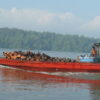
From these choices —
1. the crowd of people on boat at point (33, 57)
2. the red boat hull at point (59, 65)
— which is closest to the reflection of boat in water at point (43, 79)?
the red boat hull at point (59, 65)

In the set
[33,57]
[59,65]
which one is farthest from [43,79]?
[33,57]

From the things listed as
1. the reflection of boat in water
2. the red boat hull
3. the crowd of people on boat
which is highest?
the crowd of people on boat

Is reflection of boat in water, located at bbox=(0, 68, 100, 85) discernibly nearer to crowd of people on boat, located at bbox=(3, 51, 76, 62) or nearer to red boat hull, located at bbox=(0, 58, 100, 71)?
red boat hull, located at bbox=(0, 58, 100, 71)

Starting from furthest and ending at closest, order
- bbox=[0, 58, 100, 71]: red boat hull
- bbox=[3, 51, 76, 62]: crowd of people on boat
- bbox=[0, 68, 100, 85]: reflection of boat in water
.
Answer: bbox=[3, 51, 76, 62]: crowd of people on boat
bbox=[0, 58, 100, 71]: red boat hull
bbox=[0, 68, 100, 85]: reflection of boat in water

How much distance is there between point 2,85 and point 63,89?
493 cm

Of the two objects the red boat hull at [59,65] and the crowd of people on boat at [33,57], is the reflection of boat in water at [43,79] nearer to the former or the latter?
the red boat hull at [59,65]

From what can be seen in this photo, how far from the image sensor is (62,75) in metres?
40.5

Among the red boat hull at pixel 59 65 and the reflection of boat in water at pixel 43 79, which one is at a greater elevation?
the red boat hull at pixel 59 65

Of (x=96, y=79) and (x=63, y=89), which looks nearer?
(x=63, y=89)

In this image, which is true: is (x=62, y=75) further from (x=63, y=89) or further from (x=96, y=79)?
(x=63, y=89)

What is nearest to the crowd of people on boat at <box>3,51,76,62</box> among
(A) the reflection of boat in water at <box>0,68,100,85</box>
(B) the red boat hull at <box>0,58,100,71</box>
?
(B) the red boat hull at <box>0,58,100,71</box>

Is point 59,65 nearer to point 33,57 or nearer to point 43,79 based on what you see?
point 33,57

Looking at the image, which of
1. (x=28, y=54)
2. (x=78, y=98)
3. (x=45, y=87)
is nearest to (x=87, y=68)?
(x=28, y=54)

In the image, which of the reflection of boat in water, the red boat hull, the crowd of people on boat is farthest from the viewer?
the crowd of people on boat
